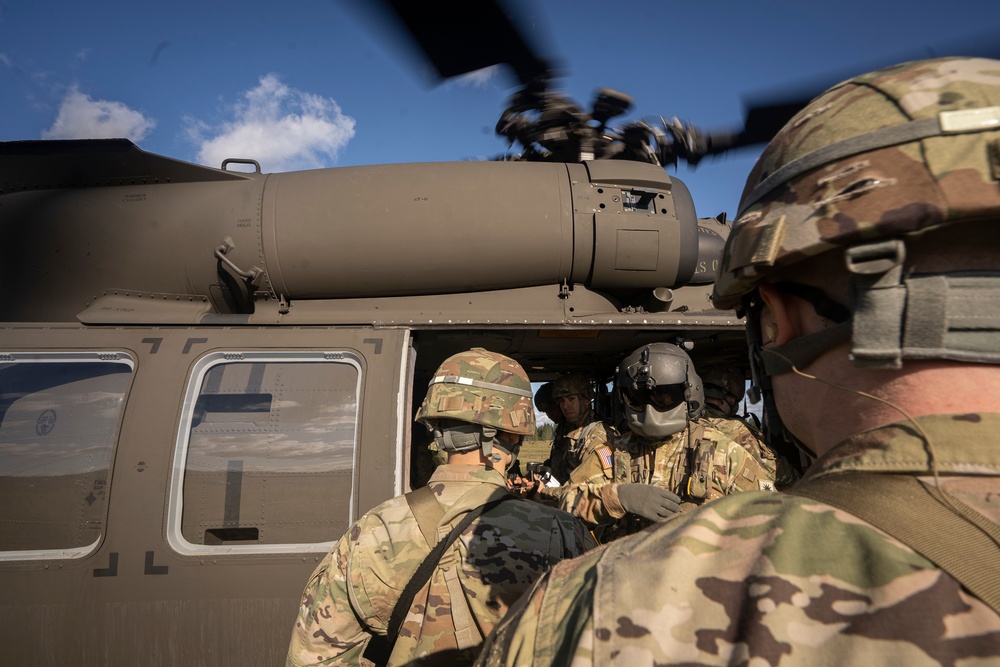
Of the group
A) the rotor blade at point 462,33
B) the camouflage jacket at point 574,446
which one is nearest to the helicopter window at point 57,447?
the rotor blade at point 462,33

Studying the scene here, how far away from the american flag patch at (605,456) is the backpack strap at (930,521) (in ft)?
11.6

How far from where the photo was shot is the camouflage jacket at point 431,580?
6.45ft

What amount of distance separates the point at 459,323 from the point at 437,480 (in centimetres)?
132

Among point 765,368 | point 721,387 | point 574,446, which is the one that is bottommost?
point 574,446

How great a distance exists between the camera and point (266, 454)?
312 cm

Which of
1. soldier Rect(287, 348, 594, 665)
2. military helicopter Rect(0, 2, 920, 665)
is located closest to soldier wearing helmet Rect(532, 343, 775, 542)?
military helicopter Rect(0, 2, 920, 665)

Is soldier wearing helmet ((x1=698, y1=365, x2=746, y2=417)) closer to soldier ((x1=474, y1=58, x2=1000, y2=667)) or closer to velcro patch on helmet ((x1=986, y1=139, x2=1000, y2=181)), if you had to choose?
soldier ((x1=474, y1=58, x2=1000, y2=667))

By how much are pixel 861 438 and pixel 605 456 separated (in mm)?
3519

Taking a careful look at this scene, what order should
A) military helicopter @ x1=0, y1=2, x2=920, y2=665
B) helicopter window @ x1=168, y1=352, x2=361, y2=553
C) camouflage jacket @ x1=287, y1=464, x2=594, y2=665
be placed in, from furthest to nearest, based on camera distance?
helicopter window @ x1=168, y1=352, x2=361, y2=553 → military helicopter @ x1=0, y1=2, x2=920, y2=665 → camouflage jacket @ x1=287, y1=464, x2=594, y2=665

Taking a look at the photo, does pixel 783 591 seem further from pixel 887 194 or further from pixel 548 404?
pixel 548 404

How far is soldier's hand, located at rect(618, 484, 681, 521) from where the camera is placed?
3.16 metres

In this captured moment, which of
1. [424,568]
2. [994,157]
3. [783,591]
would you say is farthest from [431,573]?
[994,157]

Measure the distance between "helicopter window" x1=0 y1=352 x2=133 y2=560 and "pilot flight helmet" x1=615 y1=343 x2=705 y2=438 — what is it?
2932mm

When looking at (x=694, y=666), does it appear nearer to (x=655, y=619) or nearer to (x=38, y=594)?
(x=655, y=619)
